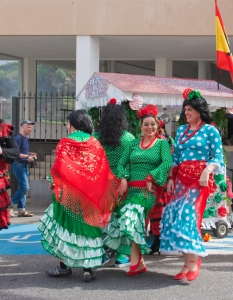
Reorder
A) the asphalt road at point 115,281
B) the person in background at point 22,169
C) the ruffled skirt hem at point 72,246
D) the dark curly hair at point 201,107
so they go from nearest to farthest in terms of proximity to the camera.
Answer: the asphalt road at point 115,281, the ruffled skirt hem at point 72,246, the dark curly hair at point 201,107, the person in background at point 22,169

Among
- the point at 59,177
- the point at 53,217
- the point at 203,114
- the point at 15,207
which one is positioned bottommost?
the point at 15,207

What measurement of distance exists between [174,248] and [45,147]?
9.28 m

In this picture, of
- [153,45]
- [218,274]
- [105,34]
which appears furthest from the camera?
[153,45]

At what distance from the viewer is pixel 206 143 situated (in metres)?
5.63

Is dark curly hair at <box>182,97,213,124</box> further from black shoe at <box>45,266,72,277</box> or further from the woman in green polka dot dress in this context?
black shoe at <box>45,266,72,277</box>

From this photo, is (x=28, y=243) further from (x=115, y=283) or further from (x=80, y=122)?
(x=80, y=122)

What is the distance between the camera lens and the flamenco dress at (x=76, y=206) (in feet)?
17.6

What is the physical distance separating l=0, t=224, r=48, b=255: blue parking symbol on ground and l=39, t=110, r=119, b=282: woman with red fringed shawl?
1.51 meters

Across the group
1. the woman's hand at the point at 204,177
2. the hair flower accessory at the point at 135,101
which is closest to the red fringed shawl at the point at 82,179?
the woman's hand at the point at 204,177

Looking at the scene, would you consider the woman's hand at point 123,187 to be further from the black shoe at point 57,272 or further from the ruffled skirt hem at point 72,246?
the black shoe at point 57,272

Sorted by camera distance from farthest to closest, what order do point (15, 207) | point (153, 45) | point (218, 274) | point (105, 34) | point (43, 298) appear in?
1. point (153, 45)
2. point (105, 34)
3. point (15, 207)
4. point (218, 274)
5. point (43, 298)

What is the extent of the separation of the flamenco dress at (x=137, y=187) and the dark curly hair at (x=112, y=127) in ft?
1.22

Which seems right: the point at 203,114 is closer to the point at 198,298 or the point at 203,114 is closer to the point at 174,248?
the point at 174,248

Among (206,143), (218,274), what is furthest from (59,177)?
(218,274)
